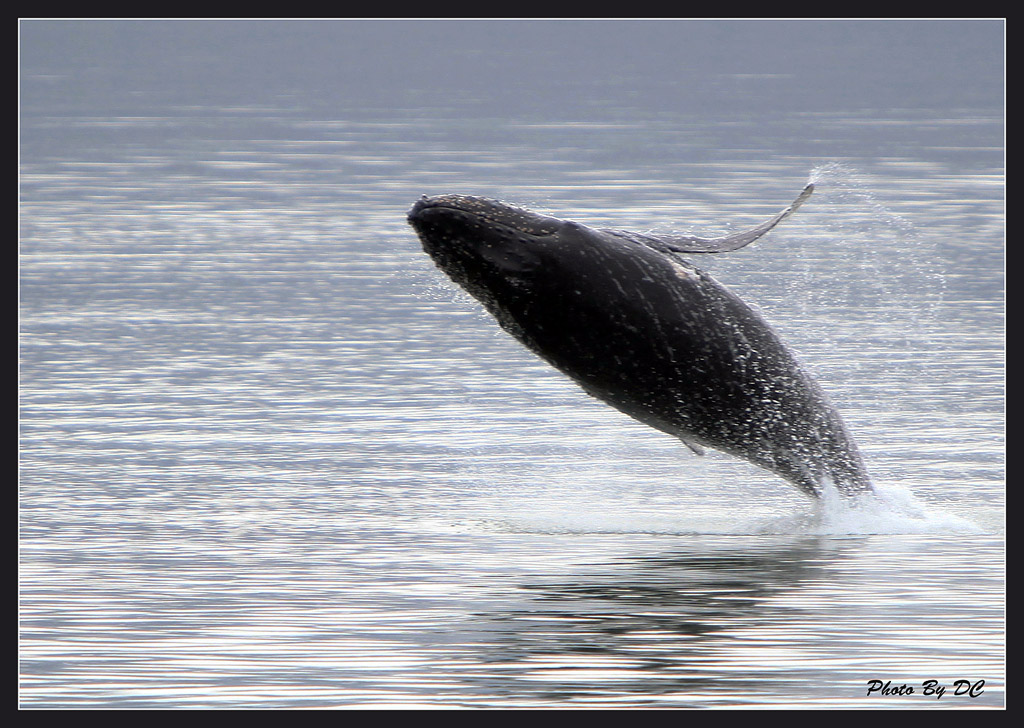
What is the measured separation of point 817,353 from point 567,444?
19.1 feet

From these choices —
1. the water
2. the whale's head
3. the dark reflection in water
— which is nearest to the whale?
the whale's head

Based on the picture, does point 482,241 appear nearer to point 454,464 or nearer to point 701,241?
point 701,241

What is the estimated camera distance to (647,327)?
17438 mm

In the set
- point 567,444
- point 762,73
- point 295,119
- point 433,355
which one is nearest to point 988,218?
point 433,355

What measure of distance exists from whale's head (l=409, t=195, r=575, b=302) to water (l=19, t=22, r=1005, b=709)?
1078 mm

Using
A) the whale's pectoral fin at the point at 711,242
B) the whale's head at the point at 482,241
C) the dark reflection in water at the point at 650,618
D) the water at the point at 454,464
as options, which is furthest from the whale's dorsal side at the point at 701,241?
the dark reflection in water at the point at 650,618

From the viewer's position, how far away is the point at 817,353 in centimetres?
2627

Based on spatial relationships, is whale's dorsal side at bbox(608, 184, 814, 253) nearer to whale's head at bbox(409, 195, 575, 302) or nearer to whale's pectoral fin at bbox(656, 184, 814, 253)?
whale's pectoral fin at bbox(656, 184, 814, 253)

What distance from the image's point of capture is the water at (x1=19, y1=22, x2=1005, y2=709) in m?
13.7

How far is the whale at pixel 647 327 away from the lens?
17234mm

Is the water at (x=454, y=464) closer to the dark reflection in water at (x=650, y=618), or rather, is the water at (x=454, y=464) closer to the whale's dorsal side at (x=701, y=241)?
the dark reflection in water at (x=650, y=618)

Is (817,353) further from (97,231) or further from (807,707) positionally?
(97,231)

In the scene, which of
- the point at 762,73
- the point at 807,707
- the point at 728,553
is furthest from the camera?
the point at 762,73

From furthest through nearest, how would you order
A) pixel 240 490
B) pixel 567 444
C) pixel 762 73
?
pixel 762 73 < pixel 567 444 < pixel 240 490
